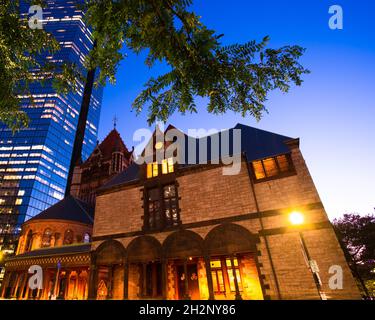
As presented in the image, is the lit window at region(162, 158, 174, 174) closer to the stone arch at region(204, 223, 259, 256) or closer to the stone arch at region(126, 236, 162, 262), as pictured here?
the stone arch at region(126, 236, 162, 262)

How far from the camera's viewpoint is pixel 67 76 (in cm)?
Result: 507

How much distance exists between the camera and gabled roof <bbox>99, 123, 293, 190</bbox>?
15.3 meters

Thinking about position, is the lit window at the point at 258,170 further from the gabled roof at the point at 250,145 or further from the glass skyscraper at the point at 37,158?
the glass skyscraper at the point at 37,158

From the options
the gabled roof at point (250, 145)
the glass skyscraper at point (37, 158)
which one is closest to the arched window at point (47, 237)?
the gabled roof at point (250, 145)

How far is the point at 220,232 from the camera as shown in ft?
46.9

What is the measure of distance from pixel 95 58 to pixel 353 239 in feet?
118

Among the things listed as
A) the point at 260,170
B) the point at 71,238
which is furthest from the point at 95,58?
the point at 71,238

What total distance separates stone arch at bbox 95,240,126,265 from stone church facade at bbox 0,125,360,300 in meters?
0.07

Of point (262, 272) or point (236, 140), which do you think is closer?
point (262, 272)

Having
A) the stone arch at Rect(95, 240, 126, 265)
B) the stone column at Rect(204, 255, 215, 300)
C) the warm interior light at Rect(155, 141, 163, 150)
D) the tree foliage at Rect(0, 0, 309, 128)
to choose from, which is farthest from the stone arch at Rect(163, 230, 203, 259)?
the tree foliage at Rect(0, 0, 309, 128)

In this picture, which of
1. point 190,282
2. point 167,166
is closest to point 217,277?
point 190,282

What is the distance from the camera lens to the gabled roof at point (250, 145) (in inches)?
601

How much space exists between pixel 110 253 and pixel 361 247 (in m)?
30.0
